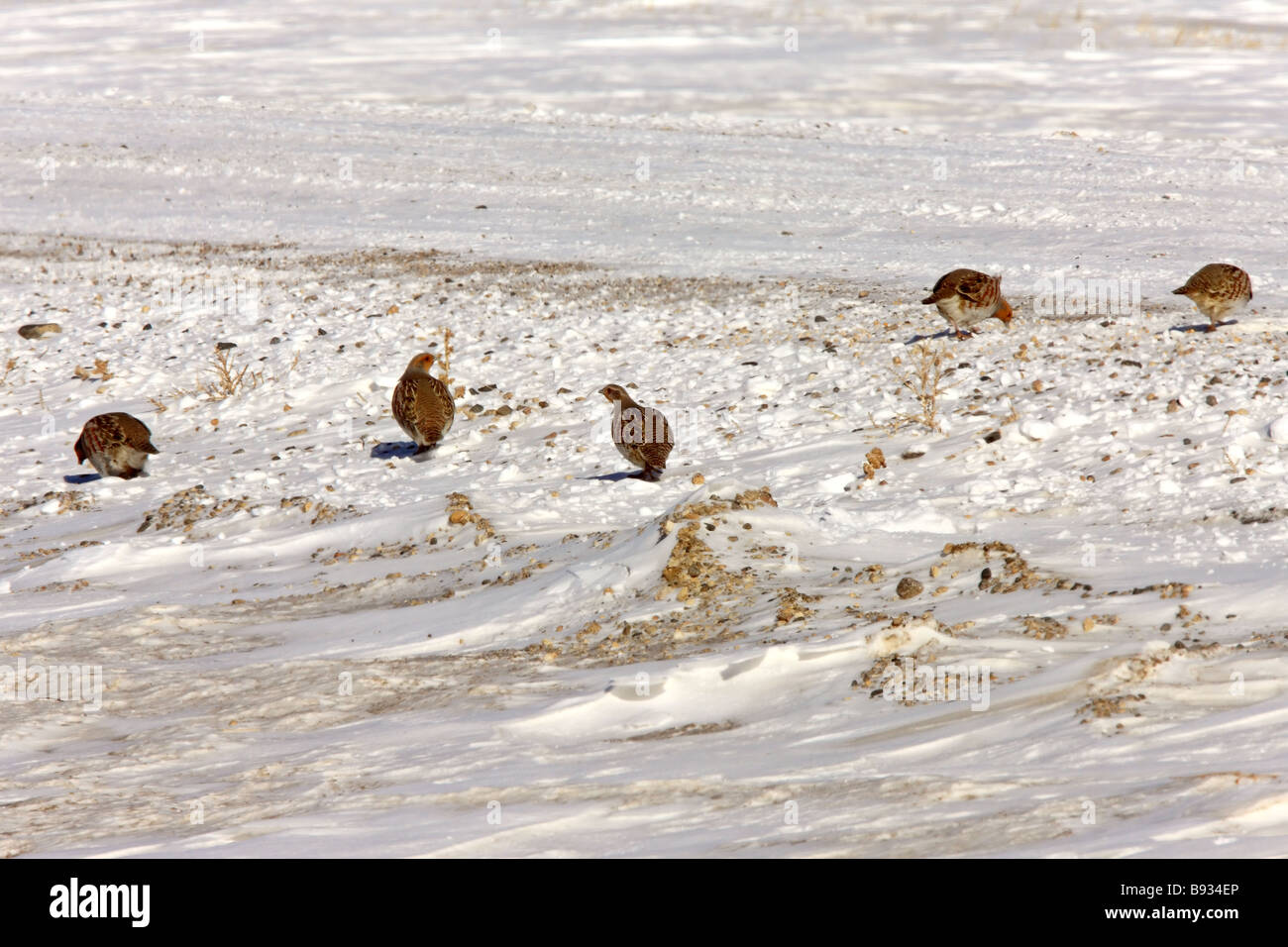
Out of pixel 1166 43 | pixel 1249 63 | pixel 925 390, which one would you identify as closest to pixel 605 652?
pixel 925 390

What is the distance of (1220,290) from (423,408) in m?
6.33

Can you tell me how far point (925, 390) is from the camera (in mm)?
10414

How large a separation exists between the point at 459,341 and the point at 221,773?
8.32m

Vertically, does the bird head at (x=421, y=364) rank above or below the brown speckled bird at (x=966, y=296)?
below

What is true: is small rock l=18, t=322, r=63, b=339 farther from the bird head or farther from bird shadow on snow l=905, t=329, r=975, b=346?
bird shadow on snow l=905, t=329, r=975, b=346

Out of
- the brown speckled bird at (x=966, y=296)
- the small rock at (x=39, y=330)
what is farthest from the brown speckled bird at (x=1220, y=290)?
the small rock at (x=39, y=330)

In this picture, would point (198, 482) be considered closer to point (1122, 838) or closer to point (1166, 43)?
point (1122, 838)

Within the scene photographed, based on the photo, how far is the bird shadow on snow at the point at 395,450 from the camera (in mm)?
10852

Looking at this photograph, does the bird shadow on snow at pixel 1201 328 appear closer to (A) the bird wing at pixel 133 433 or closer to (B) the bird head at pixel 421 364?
(B) the bird head at pixel 421 364

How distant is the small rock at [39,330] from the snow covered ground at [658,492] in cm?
26

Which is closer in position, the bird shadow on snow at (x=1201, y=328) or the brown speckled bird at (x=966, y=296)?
the bird shadow on snow at (x=1201, y=328)

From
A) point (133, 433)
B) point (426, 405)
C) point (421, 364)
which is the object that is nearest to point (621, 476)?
point (426, 405)

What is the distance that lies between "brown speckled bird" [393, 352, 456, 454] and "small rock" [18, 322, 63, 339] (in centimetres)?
641

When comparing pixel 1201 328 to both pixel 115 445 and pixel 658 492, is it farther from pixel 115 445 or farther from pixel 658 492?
pixel 115 445
